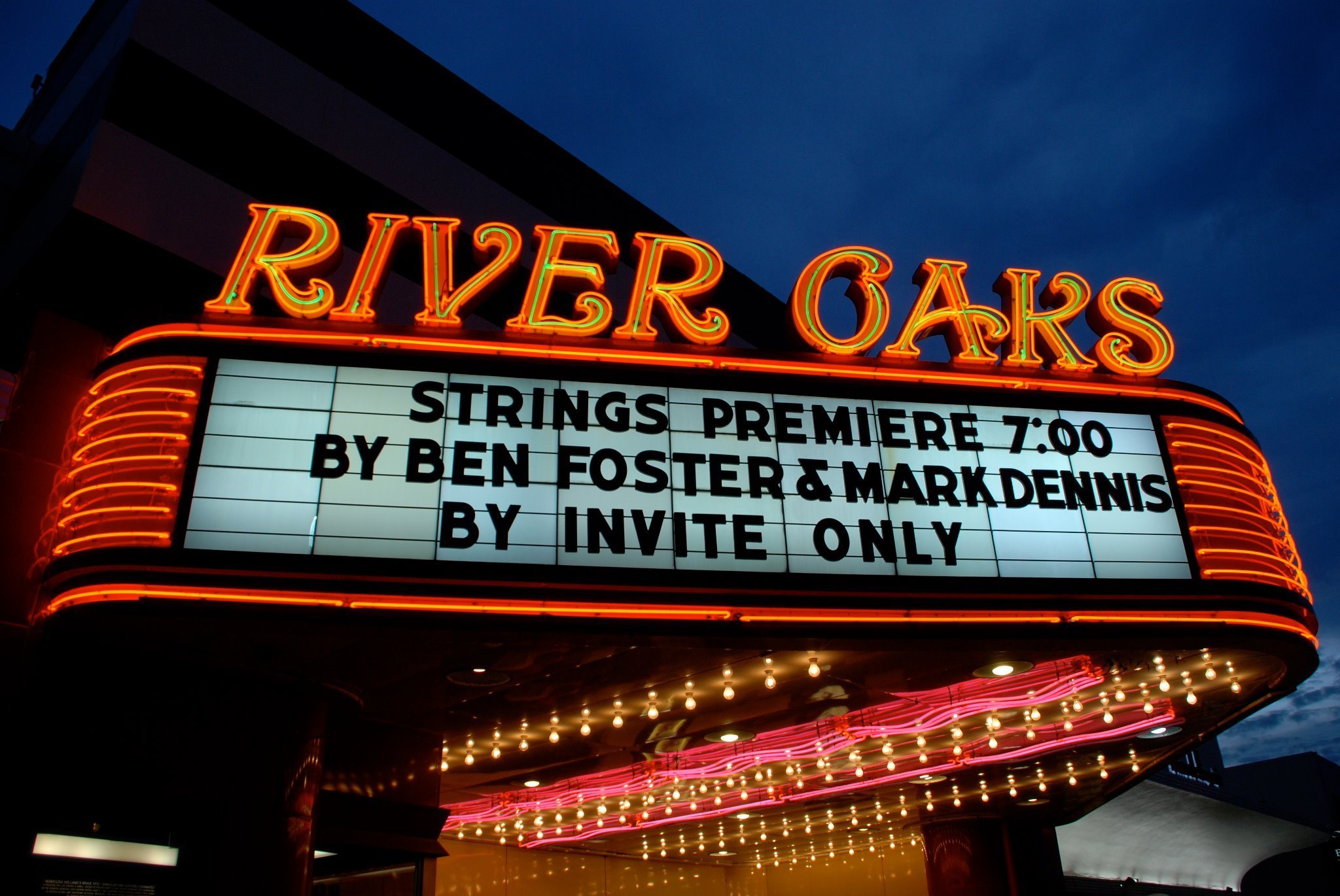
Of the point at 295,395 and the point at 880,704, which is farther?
the point at 880,704

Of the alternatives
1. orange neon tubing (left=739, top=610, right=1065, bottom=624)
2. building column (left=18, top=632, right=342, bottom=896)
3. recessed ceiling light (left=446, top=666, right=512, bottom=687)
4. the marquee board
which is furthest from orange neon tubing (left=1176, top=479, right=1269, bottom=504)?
building column (left=18, top=632, right=342, bottom=896)

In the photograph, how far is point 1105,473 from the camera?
32.5 ft

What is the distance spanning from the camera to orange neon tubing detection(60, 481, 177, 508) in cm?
811

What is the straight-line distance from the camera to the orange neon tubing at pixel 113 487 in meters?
8.11

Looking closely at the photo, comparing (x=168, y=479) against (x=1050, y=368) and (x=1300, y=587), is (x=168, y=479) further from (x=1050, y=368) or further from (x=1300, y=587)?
(x=1300, y=587)

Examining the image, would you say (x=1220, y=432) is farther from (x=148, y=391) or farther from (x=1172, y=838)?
(x=1172, y=838)

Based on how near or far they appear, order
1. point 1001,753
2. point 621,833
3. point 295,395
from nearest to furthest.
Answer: point 295,395
point 1001,753
point 621,833

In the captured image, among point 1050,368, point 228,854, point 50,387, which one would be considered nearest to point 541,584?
point 228,854

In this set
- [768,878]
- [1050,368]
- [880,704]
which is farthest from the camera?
[768,878]

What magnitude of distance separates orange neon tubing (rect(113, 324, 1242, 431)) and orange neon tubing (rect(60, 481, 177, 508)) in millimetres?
1416

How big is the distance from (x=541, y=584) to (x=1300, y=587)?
773 centimetres

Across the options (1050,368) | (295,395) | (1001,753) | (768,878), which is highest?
(1050,368)

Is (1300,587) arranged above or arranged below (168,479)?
below

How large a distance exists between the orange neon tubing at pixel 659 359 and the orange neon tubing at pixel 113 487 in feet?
4.65
